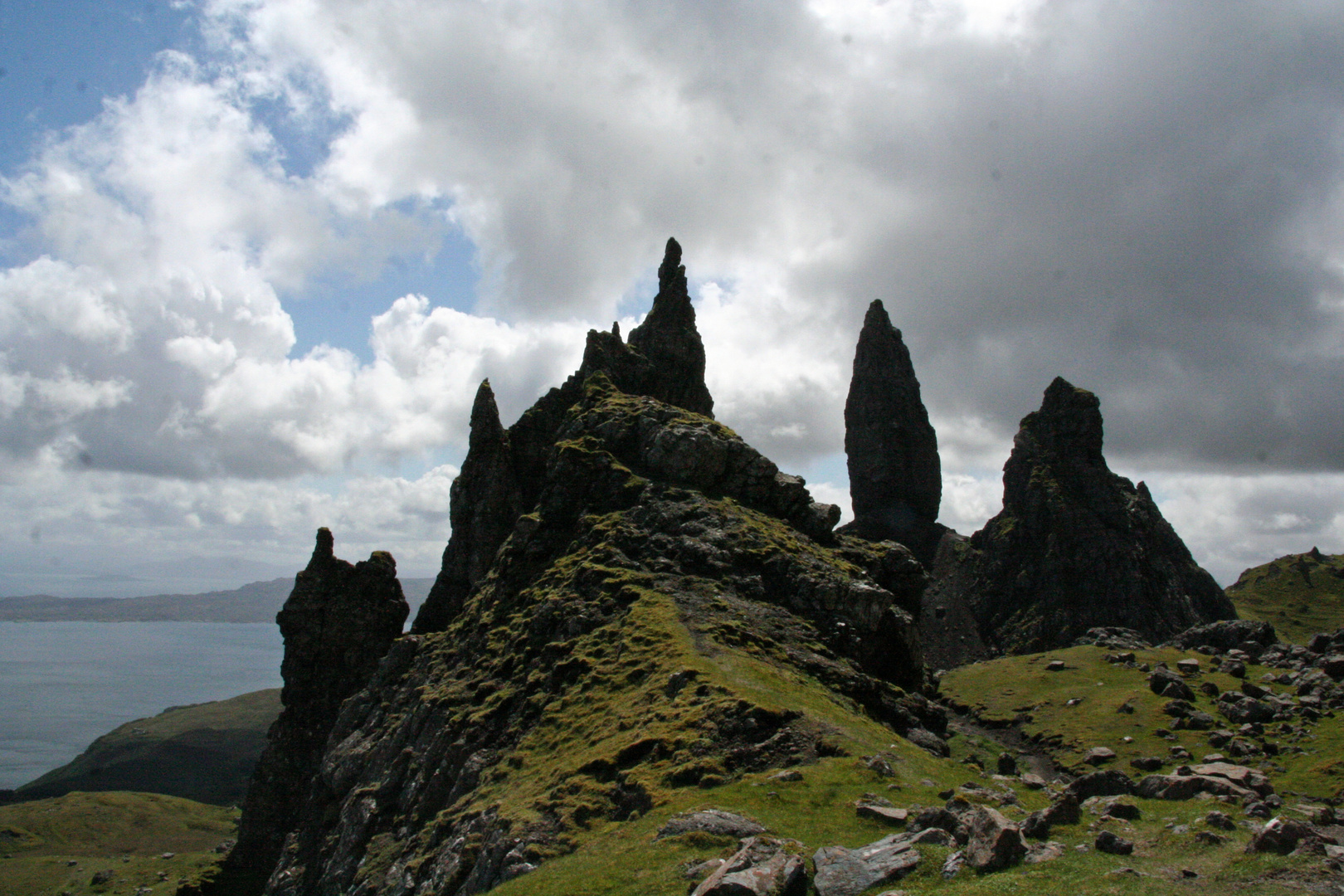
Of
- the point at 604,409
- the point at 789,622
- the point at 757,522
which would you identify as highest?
the point at 604,409

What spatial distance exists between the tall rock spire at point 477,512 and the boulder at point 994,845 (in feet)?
318

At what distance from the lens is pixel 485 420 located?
121m

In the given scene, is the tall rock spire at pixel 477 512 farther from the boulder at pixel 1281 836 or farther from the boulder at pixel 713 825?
the boulder at pixel 1281 836

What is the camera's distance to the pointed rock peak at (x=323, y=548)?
402ft

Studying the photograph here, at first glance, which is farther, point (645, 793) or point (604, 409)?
point (604, 409)

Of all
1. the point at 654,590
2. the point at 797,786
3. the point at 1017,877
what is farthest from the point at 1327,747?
the point at 1017,877

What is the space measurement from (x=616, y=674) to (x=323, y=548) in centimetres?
8382

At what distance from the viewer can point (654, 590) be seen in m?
69.1

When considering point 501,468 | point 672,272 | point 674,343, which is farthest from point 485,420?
point 672,272

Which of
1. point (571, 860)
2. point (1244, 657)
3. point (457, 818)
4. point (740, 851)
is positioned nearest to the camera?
point (740, 851)

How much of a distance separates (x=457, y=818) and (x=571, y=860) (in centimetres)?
1893

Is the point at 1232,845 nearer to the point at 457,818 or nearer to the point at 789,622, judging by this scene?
the point at 457,818

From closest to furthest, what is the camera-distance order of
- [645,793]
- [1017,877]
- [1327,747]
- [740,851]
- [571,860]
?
1. [1017,877]
2. [740,851]
3. [571,860]
4. [645,793]
5. [1327,747]

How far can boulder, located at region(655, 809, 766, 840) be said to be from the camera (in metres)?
29.4
